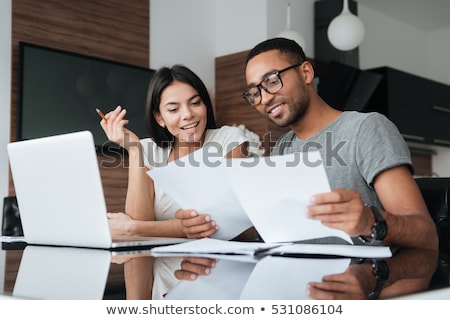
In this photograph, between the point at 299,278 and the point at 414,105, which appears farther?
the point at 414,105

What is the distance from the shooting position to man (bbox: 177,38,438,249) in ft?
3.00

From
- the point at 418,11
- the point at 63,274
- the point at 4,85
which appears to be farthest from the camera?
the point at 418,11

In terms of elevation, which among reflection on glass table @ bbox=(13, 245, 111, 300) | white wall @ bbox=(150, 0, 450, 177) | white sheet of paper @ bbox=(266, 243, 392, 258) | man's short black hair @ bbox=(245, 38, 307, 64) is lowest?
reflection on glass table @ bbox=(13, 245, 111, 300)

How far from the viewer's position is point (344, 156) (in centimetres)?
143

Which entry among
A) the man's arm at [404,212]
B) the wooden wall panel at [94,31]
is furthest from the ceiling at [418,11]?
the man's arm at [404,212]

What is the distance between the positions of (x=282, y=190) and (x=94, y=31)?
3.01 m

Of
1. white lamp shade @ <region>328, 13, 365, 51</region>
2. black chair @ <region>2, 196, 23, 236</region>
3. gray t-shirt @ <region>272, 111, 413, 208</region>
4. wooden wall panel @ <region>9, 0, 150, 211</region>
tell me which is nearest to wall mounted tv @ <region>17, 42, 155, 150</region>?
wooden wall panel @ <region>9, 0, 150, 211</region>

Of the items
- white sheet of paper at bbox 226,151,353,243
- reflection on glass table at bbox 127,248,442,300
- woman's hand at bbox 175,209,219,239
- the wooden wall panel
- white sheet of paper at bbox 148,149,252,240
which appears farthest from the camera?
the wooden wall panel

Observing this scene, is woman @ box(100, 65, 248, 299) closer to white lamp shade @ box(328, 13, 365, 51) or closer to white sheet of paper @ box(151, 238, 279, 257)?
white sheet of paper @ box(151, 238, 279, 257)

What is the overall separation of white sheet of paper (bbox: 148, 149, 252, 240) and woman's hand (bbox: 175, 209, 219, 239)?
0.04ft

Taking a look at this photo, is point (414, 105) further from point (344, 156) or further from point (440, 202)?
point (344, 156)

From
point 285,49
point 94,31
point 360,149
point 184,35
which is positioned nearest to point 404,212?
point 360,149

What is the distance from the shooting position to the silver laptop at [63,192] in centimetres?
108

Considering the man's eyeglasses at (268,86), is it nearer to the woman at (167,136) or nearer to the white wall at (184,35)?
the woman at (167,136)
